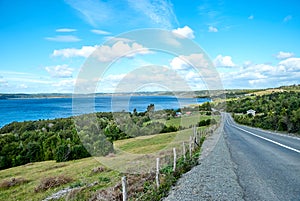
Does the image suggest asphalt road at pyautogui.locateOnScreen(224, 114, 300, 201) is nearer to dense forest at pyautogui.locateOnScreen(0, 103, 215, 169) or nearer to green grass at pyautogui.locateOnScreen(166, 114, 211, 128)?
dense forest at pyautogui.locateOnScreen(0, 103, 215, 169)

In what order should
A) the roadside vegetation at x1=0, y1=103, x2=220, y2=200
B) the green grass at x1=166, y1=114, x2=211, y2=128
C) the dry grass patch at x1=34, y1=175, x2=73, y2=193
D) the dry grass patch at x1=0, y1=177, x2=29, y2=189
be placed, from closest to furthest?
the roadside vegetation at x1=0, y1=103, x2=220, y2=200
the dry grass patch at x1=34, y1=175, x2=73, y2=193
the dry grass patch at x1=0, y1=177, x2=29, y2=189
the green grass at x1=166, y1=114, x2=211, y2=128

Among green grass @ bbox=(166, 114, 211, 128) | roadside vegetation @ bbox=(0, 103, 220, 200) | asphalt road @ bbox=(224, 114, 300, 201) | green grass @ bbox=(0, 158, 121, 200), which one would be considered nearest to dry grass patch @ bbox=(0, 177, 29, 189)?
roadside vegetation @ bbox=(0, 103, 220, 200)

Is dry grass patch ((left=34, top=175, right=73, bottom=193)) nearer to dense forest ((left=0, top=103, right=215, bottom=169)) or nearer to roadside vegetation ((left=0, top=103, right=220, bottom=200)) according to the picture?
roadside vegetation ((left=0, top=103, right=220, bottom=200))

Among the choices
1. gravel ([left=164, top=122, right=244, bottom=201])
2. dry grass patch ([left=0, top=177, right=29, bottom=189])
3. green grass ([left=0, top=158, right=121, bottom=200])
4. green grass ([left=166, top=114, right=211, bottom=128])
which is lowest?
dry grass patch ([left=0, top=177, right=29, bottom=189])

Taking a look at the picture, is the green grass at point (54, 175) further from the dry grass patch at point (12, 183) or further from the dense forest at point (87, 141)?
the dense forest at point (87, 141)

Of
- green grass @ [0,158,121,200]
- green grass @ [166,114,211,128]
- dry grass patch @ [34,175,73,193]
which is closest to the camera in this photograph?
green grass @ [0,158,121,200]

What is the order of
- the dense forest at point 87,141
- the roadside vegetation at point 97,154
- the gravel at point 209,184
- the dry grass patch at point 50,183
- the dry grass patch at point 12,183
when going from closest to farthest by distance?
1. the gravel at point 209,184
2. the roadside vegetation at point 97,154
3. the dry grass patch at point 50,183
4. the dry grass patch at point 12,183
5. the dense forest at point 87,141

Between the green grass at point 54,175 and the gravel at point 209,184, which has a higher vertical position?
the gravel at point 209,184

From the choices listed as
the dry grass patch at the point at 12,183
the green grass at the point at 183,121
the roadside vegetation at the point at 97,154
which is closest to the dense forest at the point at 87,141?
the roadside vegetation at the point at 97,154

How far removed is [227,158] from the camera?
46.2 feet

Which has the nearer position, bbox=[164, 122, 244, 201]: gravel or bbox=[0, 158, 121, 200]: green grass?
A: bbox=[164, 122, 244, 201]: gravel

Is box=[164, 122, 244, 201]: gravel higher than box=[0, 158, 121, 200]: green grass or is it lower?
higher

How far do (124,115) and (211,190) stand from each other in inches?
698

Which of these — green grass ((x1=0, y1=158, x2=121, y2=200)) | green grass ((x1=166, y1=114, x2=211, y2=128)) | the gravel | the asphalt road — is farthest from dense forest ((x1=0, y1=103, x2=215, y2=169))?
the gravel
